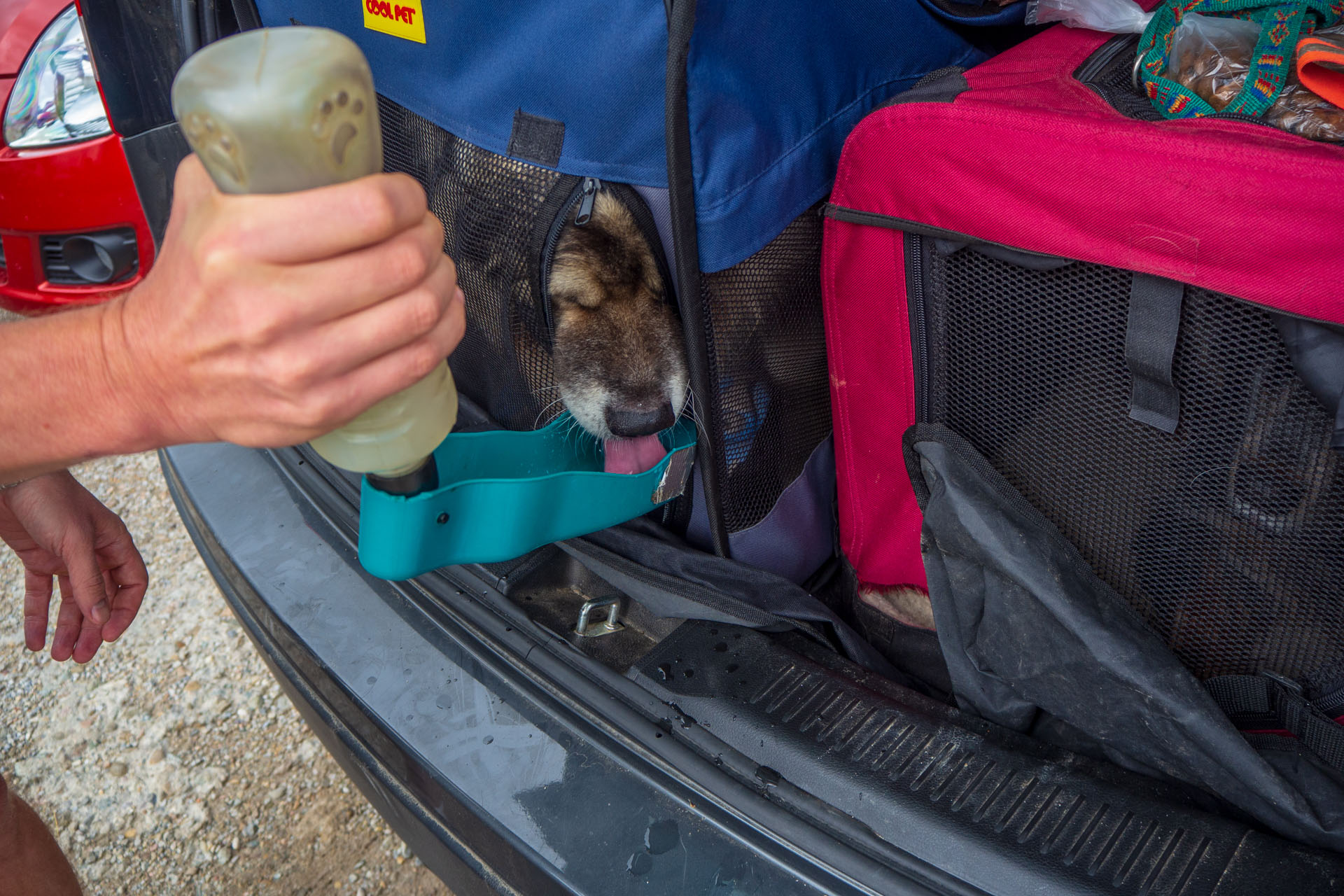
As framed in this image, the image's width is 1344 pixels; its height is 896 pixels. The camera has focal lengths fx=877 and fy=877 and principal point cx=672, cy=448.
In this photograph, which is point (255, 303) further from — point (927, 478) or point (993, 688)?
point (993, 688)

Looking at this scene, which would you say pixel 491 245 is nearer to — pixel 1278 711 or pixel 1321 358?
pixel 1321 358

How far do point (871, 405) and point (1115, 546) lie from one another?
1.34 feet

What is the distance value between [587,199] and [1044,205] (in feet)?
1.96

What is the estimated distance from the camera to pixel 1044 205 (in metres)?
1.02

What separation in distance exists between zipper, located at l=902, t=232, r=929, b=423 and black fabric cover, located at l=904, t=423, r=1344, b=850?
42 millimetres

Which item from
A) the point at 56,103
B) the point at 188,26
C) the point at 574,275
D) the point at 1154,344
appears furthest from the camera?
the point at 56,103

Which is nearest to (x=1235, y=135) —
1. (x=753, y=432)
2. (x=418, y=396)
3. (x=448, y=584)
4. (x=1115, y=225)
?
(x=1115, y=225)

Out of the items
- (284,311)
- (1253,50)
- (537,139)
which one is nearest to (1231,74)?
(1253,50)

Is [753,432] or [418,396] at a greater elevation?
[418,396]

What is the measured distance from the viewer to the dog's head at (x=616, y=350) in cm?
167

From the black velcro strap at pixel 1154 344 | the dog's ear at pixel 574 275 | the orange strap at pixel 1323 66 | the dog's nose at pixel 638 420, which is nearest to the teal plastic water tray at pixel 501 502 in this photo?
the dog's nose at pixel 638 420

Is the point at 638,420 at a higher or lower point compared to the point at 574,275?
lower

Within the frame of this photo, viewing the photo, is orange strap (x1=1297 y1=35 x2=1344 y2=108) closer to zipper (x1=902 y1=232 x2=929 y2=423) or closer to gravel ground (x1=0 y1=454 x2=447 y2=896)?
zipper (x1=902 y1=232 x2=929 y2=423)

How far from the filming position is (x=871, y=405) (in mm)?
1400
